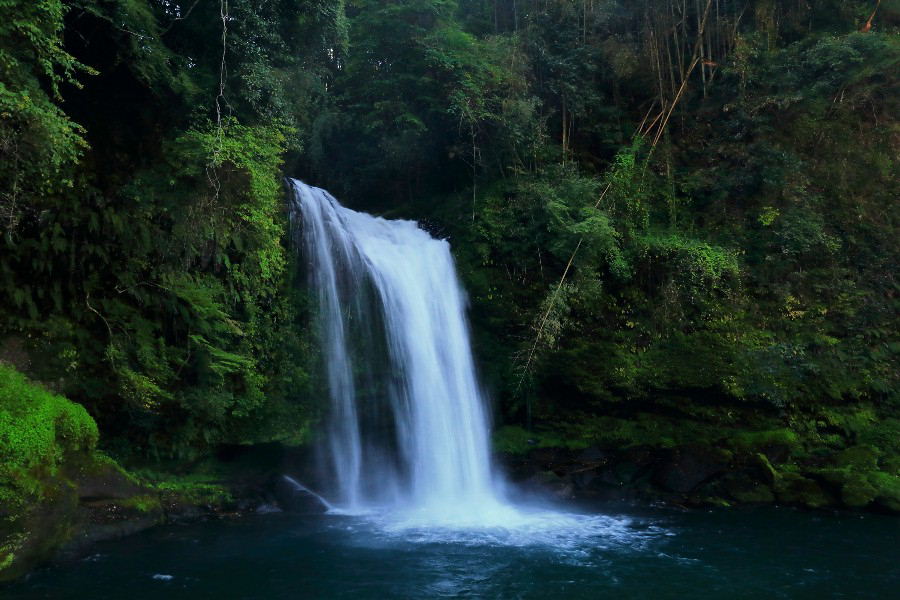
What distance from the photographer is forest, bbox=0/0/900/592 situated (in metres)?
9.31

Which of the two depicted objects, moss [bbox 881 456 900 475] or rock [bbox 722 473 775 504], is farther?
rock [bbox 722 473 775 504]

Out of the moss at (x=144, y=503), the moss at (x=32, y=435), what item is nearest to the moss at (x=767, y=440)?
the moss at (x=144, y=503)

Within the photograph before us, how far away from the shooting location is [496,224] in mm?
14453

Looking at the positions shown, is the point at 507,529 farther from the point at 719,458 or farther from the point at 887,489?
the point at 887,489

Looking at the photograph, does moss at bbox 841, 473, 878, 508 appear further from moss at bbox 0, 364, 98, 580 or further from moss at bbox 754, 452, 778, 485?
moss at bbox 0, 364, 98, 580

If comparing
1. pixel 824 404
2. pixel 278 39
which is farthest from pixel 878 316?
pixel 278 39

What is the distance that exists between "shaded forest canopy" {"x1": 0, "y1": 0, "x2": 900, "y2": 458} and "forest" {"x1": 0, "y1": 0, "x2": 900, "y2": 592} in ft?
0.19

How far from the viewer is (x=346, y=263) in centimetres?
1244

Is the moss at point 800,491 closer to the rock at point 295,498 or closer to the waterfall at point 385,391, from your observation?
the waterfall at point 385,391

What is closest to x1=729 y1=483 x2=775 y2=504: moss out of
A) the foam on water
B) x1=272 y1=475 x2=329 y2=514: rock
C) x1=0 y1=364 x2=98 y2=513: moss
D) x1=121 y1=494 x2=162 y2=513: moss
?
the foam on water

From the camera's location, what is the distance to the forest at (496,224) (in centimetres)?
931

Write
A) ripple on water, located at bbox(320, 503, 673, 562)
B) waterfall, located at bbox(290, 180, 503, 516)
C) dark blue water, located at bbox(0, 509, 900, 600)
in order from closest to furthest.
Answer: dark blue water, located at bbox(0, 509, 900, 600), ripple on water, located at bbox(320, 503, 673, 562), waterfall, located at bbox(290, 180, 503, 516)

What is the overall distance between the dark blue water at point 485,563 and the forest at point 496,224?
3.31ft

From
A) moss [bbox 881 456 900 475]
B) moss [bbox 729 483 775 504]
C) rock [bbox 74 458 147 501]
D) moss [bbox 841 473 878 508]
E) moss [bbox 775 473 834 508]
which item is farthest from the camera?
moss [bbox 729 483 775 504]
